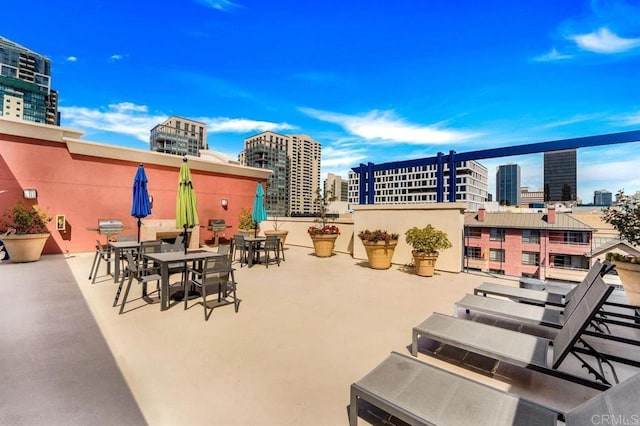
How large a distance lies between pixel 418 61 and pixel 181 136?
65.0 meters

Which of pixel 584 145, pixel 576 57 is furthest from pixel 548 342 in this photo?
pixel 576 57

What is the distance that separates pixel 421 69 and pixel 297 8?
718 centimetres

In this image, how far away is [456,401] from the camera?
163 cm

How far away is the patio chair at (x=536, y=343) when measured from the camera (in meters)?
1.98

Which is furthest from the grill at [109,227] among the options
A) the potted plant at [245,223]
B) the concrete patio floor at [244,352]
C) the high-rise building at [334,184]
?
the high-rise building at [334,184]

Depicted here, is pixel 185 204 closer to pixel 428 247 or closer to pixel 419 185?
pixel 428 247

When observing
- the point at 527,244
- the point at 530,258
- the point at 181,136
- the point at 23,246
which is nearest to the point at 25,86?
the point at 181,136

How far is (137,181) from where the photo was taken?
6.45 metres

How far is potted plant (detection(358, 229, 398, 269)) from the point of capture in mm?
6922

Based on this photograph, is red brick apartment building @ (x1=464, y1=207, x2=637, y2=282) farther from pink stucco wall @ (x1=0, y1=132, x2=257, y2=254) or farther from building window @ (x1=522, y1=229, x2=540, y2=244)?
pink stucco wall @ (x1=0, y1=132, x2=257, y2=254)

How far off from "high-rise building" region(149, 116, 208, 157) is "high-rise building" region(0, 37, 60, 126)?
118 ft

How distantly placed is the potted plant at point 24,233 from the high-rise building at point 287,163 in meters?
61.9

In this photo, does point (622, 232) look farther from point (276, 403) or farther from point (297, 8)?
point (297, 8)

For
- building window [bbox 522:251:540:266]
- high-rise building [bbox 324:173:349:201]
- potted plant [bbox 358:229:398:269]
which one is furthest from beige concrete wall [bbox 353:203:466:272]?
building window [bbox 522:251:540:266]
